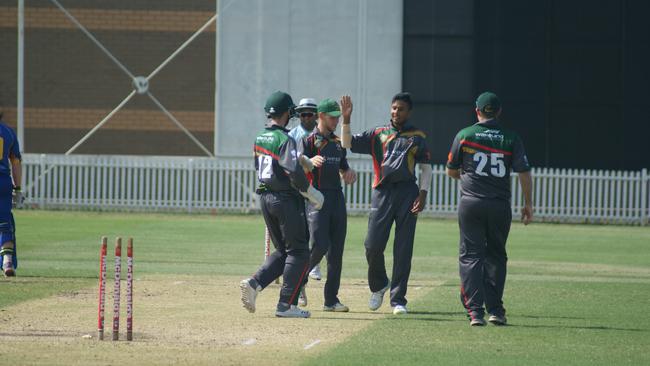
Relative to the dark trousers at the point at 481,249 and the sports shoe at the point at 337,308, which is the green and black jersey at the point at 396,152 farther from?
the sports shoe at the point at 337,308

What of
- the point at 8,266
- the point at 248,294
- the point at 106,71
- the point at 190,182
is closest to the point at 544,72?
the point at 190,182

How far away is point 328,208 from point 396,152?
911 millimetres

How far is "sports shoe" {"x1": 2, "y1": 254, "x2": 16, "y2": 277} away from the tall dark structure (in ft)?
66.6

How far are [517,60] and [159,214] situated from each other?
429 inches

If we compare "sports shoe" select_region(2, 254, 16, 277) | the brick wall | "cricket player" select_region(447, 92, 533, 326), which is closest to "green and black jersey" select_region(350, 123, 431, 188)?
"cricket player" select_region(447, 92, 533, 326)

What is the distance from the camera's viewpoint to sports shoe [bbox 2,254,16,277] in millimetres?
14922

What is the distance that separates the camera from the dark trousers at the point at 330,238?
40.2ft

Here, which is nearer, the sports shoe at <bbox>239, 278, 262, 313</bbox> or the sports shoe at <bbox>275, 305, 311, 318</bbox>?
the sports shoe at <bbox>239, 278, 262, 313</bbox>

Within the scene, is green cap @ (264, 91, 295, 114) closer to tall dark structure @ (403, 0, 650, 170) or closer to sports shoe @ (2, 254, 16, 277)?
sports shoe @ (2, 254, 16, 277)

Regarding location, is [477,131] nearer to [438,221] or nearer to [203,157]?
[438,221]

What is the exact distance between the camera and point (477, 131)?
1134 cm

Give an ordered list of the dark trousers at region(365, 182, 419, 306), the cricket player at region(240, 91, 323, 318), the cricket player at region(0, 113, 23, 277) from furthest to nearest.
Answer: the cricket player at region(0, 113, 23, 277)
the dark trousers at region(365, 182, 419, 306)
the cricket player at region(240, 91, 323, 318)

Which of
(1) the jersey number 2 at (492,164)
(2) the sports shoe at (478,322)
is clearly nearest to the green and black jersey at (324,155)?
(1) the jersey number 2 at (492,164)

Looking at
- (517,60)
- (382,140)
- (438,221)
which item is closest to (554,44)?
(517,60)
